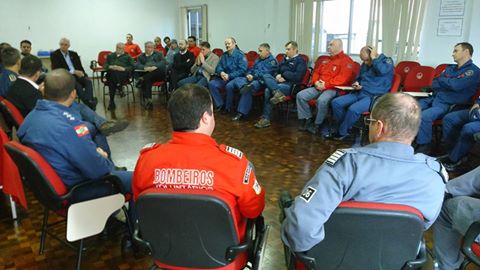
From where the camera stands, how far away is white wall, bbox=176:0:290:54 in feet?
28.0

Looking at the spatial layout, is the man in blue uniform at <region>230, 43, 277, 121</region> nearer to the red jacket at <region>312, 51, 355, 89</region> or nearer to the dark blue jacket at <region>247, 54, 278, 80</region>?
the dark blue jacket at <region>247, 54, 278, 80</region>

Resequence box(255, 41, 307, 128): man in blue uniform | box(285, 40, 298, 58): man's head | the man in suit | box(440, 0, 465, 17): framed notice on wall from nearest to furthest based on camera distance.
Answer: box(440, 0, 465, 17): framed notice on wall, box(255, 41, 307, 128): man in blue uniform, box(285, 40, 298, 58): man's head, the man in suit

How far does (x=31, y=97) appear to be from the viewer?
314 centimetres

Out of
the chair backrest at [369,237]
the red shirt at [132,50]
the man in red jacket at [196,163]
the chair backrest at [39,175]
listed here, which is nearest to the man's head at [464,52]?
the chair backrest at [369,237]

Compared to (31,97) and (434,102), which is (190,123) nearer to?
(31,97)

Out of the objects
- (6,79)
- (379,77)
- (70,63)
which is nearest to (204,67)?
(70,63)

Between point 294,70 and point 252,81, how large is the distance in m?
0.72

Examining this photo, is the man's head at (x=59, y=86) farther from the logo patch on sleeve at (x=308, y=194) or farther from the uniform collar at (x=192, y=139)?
the logo patch on sleeve at (x=308, y=194)

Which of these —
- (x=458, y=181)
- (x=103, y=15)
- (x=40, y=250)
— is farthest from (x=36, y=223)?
(x=103, y=15)

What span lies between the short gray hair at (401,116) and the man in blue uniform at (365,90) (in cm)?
335

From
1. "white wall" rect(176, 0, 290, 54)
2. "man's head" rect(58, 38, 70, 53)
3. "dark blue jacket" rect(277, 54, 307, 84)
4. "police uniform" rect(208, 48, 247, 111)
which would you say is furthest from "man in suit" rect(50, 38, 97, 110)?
"white wall" rect(176, 0, 290, 54)

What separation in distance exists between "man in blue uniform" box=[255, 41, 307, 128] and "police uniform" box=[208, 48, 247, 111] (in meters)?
0.70

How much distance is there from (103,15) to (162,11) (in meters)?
1.98

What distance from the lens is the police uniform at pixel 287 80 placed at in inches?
221
